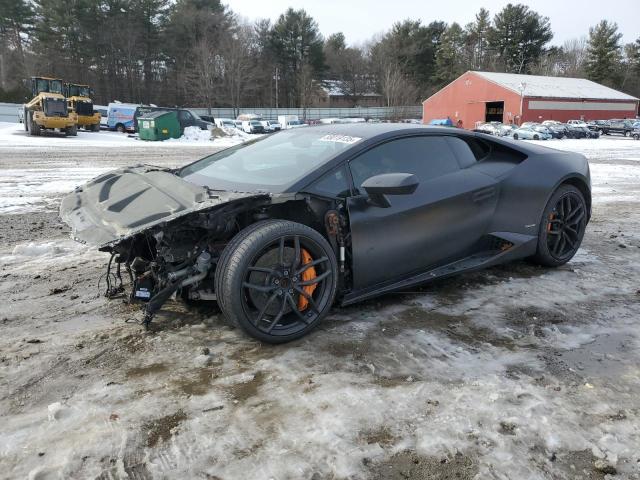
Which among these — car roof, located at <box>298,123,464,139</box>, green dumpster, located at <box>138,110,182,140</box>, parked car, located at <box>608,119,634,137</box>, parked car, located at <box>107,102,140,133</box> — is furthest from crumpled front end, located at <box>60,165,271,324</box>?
parked car, located at <box>608,119,634,137</box>

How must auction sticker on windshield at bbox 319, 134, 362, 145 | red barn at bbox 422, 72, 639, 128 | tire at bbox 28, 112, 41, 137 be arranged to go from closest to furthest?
1. auction sticker on windshield at bbox 319, 134, 362, 145
2. tire at bbox 28, 112, 41, 137
3. red barn at bbox 422, 72, 639, 128

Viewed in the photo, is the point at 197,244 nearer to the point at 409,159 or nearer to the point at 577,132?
the point at 409,159

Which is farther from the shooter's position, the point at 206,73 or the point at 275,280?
the point at 206,73

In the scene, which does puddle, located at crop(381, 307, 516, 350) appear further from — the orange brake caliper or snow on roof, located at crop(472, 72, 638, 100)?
snow on roof, located at crop(472, 72, 638, 100)

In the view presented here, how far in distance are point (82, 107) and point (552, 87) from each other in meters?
45.9

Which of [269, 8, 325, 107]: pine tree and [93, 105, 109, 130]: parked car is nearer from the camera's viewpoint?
[93, 105, 109, 130]: parked car

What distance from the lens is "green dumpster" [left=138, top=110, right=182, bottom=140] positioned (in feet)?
90.1

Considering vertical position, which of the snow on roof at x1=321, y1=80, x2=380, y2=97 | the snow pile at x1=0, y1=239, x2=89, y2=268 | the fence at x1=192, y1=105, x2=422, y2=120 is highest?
the snow on roof at x1=321, y1=80, x2=380, y2=97

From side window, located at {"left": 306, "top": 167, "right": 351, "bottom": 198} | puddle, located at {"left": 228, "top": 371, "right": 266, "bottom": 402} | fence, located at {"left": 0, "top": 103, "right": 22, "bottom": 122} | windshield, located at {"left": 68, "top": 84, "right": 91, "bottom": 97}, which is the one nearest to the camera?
puddle, located at {"left": 228, "top": 371, "right": 266, "bottom": 402}

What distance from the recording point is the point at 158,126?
27.5 m

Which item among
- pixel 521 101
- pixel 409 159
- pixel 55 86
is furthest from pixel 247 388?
pixel 521 101

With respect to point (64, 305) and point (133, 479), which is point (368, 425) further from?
point (64, 305)

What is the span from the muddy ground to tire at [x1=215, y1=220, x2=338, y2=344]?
15 centimetres

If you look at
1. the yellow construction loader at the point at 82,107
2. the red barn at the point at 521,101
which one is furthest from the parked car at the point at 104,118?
the red barn at the point at 521,101
